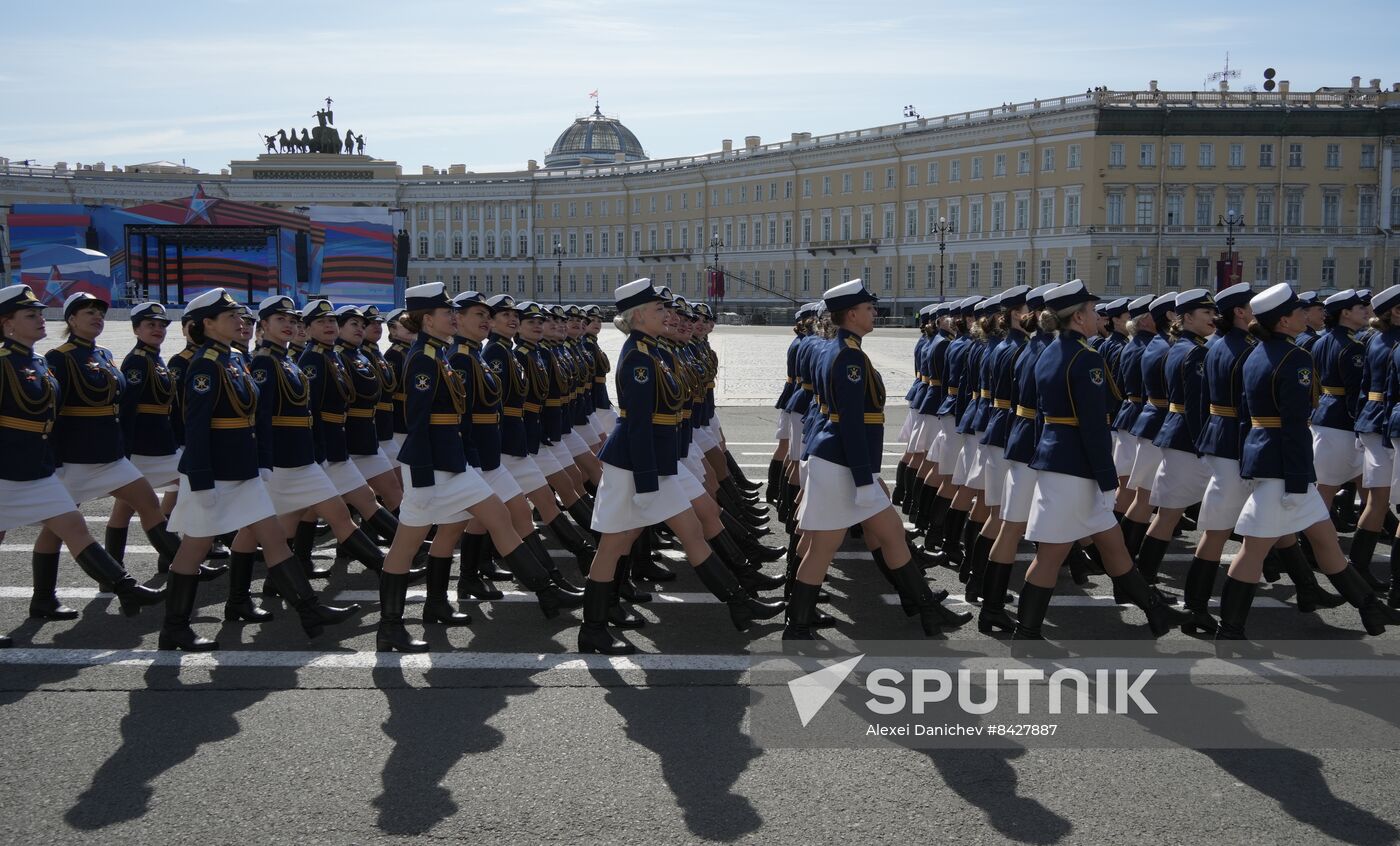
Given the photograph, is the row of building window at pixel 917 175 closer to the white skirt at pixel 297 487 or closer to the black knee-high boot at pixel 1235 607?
the black knee-high boot at pixel 1235 607

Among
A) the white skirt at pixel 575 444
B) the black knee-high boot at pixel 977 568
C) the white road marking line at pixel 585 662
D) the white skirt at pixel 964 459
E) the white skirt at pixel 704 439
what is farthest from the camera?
the white skirt at pixel 704 439

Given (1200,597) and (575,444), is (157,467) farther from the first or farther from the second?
(1200,597)

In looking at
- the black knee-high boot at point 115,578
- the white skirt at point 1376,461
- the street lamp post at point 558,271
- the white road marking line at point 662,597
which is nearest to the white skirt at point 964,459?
the white road marking line at point 662,597

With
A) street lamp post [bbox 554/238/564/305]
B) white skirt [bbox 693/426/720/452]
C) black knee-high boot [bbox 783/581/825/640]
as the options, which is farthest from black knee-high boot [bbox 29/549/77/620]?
street lamp post [bbox 554/238/564/305]

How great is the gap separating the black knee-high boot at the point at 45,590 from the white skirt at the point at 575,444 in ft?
12.4

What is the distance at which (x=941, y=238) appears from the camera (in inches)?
3019

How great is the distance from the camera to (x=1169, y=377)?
26.7 ft

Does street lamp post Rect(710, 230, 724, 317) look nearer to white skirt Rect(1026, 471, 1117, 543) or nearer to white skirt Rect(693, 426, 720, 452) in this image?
white skirt Rect(693, 426, 720, 452)

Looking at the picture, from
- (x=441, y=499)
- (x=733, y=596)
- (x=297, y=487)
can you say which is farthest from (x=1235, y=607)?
(x=297, y=487)

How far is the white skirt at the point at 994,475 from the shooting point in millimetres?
8242

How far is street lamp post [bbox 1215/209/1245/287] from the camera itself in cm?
6519

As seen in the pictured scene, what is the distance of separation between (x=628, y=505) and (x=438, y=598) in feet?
4.78

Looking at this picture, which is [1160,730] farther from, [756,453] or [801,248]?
[801,248]

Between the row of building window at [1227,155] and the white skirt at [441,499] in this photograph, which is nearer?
the white skirt at [441,499]
